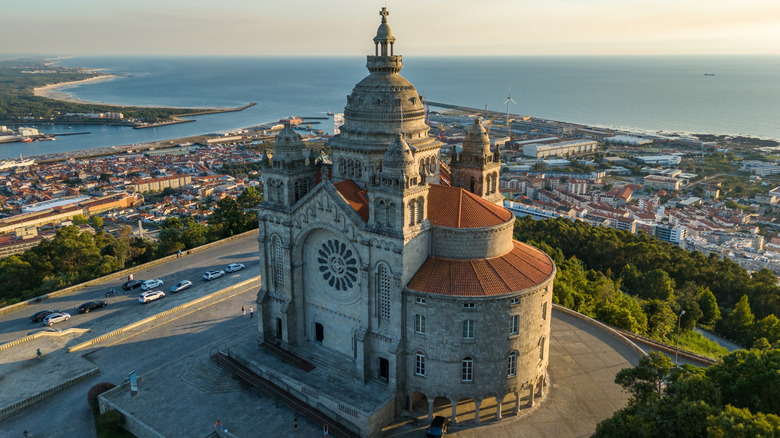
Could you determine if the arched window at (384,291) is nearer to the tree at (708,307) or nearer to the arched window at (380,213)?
the arched window at (380,213)

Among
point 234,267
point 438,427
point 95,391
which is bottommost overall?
point 95,391

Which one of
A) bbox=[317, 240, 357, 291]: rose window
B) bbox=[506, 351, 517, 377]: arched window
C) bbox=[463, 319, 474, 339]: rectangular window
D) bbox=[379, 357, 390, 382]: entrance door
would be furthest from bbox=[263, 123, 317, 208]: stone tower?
bbox=[506, 351, 517, 377]: arched window

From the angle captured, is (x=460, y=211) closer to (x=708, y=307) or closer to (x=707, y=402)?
(x=707, y=402)

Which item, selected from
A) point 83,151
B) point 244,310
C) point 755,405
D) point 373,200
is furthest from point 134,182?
point 755,405

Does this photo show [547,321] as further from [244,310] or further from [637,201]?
[637,201]

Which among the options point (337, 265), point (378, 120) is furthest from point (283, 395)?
point (378, 120)

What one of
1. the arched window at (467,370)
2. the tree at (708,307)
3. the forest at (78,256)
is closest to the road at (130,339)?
the forest at (78,256)
